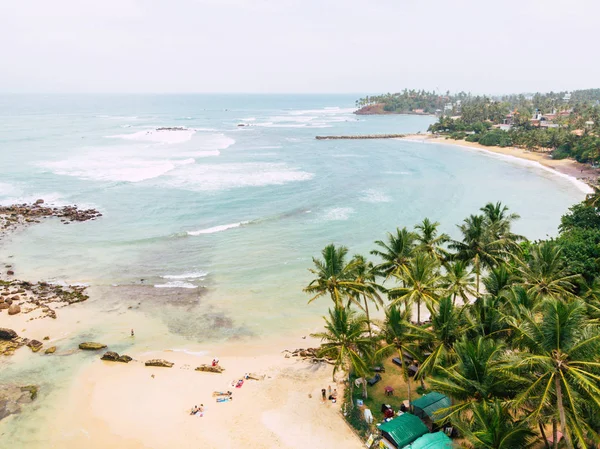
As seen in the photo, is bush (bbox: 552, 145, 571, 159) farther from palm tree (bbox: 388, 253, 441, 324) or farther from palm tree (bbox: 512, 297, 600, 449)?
palm tree (bbox: 512, 297, 600, 449)

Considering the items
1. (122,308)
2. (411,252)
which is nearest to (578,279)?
(411,252)

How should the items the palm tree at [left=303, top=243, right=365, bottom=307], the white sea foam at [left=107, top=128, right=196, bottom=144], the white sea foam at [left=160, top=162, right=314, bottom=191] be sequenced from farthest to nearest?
the white sea foam at [left=107, top=128, right=196, bottom=144] → the white sea foam at [left=160, top=162, right=314, bottom=191] → the palm tree at [left=303, top=243, right=365, bottom=307]

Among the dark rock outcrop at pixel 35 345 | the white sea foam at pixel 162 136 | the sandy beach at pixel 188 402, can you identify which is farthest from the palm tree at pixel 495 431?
the white sea foam at pixel 162 136

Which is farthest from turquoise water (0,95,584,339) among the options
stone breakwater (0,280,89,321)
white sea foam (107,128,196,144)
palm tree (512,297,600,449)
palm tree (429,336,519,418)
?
palm tree (512,297,600,449)

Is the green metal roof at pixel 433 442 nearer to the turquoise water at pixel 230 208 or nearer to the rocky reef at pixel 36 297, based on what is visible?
the turquoise water at pixel 230 208

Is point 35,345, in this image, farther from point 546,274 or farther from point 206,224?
point 546,274

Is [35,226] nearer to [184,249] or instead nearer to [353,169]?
[184,249]
